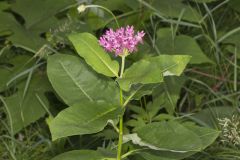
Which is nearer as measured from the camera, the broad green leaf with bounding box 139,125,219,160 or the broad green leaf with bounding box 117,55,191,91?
the broad green leaf with bounding box 117,55,191,91

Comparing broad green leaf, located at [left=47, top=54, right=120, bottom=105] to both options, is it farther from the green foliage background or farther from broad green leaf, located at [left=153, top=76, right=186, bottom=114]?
broad green leaf, located at [left=153, top=76, right=186, bottom=114]

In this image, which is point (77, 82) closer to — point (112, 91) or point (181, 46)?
point (112, 91)

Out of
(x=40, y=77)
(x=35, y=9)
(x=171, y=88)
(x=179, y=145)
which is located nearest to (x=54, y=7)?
(x=35, y=9)

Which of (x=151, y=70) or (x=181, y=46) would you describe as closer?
(x=151, y=70)

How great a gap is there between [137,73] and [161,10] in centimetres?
91

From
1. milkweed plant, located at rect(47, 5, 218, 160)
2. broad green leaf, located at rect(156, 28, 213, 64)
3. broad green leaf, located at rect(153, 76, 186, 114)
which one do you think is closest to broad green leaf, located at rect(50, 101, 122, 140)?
milkweed plant, located at rect(47, 5, 218, 160)

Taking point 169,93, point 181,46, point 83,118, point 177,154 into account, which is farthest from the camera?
point 181,46

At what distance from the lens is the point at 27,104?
1.87m

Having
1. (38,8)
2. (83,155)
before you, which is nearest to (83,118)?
(83,155)

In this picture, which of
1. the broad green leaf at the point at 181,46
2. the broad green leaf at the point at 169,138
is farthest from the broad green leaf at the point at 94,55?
the broad green leaf at the point at 181,46

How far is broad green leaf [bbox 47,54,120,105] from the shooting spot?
1343mm

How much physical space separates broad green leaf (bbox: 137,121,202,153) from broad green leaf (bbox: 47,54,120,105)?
0.12 metres

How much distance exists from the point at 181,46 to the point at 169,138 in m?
0.78

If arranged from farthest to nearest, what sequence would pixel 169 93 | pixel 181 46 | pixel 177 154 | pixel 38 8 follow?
pixel 38 8, pixel 181 46, pixel 169 93, pixel 177 154
